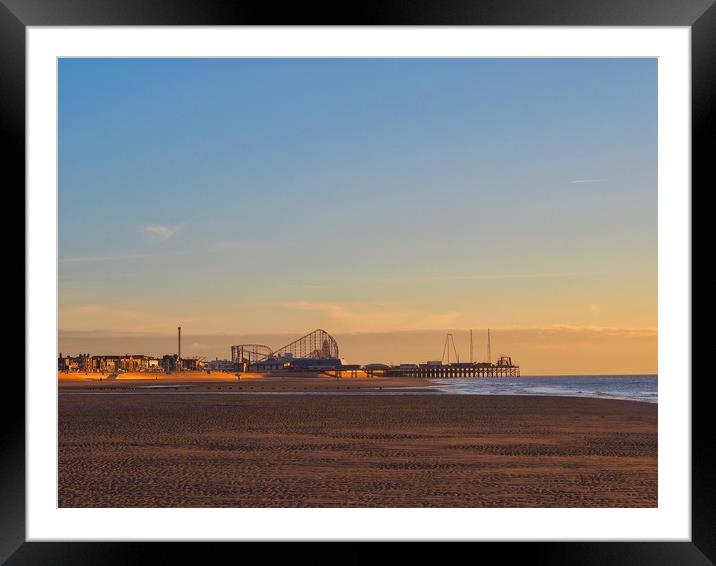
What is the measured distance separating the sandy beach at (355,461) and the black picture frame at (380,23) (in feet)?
7.68

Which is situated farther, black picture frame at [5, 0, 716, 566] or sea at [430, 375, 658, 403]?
sea at [430, 375, 658, 403]

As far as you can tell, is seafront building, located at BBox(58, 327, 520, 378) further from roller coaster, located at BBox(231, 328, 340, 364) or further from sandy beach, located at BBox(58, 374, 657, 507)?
sandy beach, located at BBox(58, 374, 657, 507)

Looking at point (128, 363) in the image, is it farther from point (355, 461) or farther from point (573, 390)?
point (355, 461)

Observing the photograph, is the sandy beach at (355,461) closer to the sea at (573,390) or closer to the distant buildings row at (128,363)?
the sea at (573,390)

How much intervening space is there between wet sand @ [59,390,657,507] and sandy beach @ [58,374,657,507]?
1cm

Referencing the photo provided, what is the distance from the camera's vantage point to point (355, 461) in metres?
6.46

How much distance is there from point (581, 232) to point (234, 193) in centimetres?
1830

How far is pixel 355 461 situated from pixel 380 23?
471 cm

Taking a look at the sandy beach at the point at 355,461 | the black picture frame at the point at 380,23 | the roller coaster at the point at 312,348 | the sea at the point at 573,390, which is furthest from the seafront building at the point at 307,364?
the black picture frame at the point at 380,23

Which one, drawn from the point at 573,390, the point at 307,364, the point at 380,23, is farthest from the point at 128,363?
the point at 380,23

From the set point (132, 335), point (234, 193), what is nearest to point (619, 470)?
point (234, 193)

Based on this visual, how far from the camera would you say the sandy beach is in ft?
16.3

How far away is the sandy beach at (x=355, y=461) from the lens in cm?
497

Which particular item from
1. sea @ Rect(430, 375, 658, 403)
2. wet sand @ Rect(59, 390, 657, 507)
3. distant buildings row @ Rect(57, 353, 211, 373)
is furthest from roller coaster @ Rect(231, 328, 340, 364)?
wet sand @ Rect(59, 390, 657, 507)
